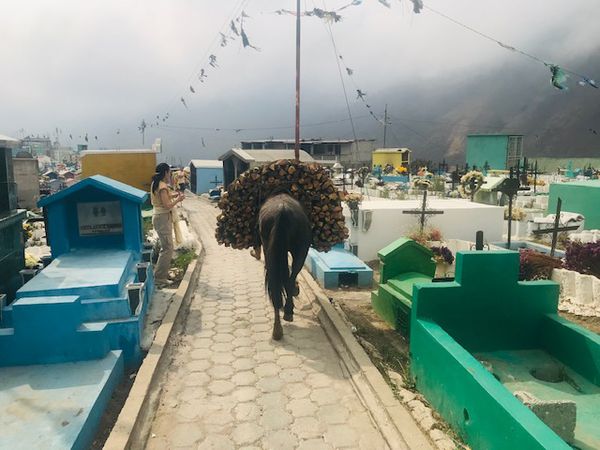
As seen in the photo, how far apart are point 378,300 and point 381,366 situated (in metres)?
2.01

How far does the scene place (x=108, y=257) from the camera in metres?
7.14

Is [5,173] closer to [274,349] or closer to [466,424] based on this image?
[274,349]

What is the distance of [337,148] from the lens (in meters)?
52.1

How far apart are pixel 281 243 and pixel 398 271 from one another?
230cm

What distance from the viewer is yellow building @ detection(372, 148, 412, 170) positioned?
4456cm

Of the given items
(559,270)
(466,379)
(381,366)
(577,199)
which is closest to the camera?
(466,379)

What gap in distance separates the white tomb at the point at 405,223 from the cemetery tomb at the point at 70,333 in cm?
537

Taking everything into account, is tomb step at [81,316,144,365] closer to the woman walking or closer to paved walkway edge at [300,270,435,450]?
paved walkway edge at [300,270,435,450]

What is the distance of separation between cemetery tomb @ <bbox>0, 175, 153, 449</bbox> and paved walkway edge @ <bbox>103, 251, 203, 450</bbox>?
0.26m

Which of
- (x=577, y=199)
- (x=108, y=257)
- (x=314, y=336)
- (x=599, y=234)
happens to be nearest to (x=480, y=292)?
(x=314, y=336)

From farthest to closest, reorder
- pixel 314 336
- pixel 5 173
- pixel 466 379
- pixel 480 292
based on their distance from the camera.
Answer: 1. pixel 5 173
2. pixel 314 336
3. pixel 480 292
4. pixel 466 379

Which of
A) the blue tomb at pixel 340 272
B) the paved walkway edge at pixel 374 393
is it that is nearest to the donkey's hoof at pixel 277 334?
the paved walkway edge at pixel 374 393

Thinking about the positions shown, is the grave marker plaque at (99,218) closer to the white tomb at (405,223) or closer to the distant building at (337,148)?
the white tomb at (405,223)

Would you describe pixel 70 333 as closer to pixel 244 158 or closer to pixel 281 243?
pixel 281 243
